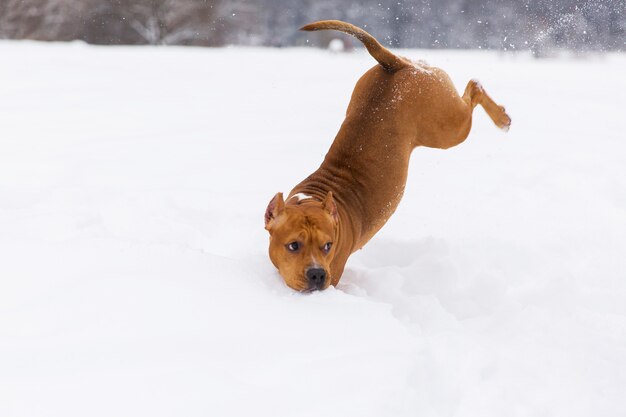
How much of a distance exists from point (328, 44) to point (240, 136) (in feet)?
23.6

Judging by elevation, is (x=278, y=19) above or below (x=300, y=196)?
below

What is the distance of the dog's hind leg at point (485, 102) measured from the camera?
5.05 meters

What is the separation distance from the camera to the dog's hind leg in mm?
5047

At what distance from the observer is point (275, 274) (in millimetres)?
3844

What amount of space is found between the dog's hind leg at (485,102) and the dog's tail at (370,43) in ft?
2.27

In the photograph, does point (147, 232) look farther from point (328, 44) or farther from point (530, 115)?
point (328, 44)

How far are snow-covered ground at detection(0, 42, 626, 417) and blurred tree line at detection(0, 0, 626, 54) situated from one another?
8.33 metres

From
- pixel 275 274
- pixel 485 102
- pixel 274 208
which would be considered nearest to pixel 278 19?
pixel 485 102

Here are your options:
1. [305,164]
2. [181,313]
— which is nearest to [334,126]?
[305,164]

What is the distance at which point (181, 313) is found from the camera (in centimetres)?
298

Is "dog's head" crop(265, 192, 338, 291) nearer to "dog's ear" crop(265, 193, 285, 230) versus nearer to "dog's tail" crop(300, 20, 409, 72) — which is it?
"dog's ear" crop(265, 193, 285, 230)

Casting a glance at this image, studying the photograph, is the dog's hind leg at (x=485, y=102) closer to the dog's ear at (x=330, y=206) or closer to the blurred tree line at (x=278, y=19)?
the dog's ear at (x=330, y=206)

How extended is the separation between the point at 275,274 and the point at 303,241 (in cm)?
28

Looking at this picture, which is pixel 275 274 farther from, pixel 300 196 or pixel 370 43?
pixel 370 43
